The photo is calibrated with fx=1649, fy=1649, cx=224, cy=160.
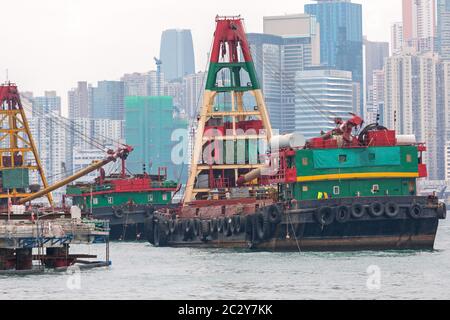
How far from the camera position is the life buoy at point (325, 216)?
88.8m

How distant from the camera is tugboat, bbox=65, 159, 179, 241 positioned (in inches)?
5064

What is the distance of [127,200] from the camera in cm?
13138

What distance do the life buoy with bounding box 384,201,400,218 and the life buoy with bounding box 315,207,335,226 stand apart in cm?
290

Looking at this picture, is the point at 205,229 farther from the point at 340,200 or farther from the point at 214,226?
the point at 340,200

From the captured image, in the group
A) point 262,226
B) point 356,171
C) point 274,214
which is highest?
point 356,171

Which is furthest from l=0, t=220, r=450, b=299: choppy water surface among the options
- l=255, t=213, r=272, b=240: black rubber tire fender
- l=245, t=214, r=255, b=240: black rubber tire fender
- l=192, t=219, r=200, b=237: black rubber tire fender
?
l=192, t=219, r=200, b=237: black rubber tire fender

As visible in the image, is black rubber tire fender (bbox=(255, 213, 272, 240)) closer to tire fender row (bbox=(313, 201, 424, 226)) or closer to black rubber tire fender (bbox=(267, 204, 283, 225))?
black rubber tire fender (bbox=(267, 204, 283, 225))

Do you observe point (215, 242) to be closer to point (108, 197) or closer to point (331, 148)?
point (331, 148)

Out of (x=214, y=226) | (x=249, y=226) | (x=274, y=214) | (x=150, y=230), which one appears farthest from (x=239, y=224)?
(x=150, y=230)

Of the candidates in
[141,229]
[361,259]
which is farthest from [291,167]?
[141,229]

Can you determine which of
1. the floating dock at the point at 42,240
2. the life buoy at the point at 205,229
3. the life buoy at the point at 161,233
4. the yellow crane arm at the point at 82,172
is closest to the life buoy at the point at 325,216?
the floating dock at the point at 42,240

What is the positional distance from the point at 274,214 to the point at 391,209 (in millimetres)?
6995

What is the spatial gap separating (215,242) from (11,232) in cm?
2757

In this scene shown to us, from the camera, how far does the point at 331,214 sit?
88875 millimetres
